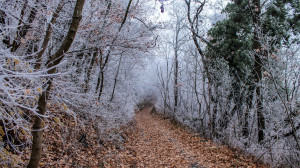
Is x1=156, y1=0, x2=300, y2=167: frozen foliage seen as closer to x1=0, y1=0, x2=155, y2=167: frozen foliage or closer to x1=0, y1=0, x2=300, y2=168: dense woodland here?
x1=0, y1=0, x2=300, y2=168: dense woodland

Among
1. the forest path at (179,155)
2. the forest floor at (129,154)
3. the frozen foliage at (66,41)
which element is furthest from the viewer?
the forest path at (179,155)

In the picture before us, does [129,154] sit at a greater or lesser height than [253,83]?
lesser

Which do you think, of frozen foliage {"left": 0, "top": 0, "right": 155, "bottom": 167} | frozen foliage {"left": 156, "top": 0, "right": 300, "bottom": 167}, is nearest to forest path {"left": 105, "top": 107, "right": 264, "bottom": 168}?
frozen foliage {"left": 156, "top": 0, "right": 300, "bottom": 167}

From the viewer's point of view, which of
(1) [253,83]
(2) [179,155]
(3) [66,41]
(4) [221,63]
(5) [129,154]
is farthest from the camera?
(4) [221,63]

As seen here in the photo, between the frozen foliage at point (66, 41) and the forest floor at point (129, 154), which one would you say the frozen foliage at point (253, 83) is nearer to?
the forest floor at point (129, 154)

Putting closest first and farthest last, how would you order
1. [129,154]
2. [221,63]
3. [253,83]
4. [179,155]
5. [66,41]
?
[66,41], [179,155], [129,154], [253,83], [221,63]

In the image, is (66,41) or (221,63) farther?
(221,63)

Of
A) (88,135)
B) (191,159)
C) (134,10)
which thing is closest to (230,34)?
(134,10)

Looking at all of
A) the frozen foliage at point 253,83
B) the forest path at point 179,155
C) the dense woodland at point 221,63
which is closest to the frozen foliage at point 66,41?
the dense woodland at point 221,63

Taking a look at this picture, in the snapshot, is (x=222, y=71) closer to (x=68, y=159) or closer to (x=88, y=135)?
(x=88, y=135)

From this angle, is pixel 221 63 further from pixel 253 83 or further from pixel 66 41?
pixel 66 41

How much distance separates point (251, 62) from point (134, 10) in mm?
5891

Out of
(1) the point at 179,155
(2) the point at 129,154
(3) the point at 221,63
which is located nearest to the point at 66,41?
(2) the point at 129,154

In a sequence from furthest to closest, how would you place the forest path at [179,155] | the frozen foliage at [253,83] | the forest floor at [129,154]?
Answer: 1. the frozen foliage at [253,83]
2. the forest path at [179,155]
3. the forest floor at [129,154]
